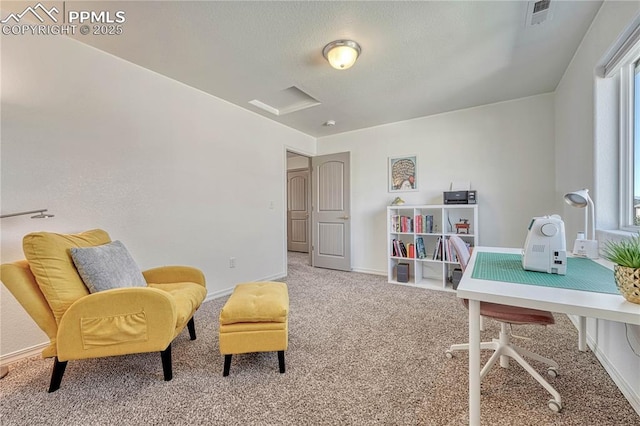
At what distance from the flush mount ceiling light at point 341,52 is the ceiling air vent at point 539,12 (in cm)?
114

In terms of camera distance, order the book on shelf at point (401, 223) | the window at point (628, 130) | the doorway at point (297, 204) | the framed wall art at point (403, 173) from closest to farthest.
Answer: the window at point (628, 130) < the book on shelf at point (401, 223) < the framed wall art at point (403, 173) < the doorway at point (297, 204)

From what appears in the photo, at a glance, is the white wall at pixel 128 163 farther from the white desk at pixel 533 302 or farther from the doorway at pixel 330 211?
the white desk at pixel 533 302

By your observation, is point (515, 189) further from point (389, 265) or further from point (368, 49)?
point (368, 49)

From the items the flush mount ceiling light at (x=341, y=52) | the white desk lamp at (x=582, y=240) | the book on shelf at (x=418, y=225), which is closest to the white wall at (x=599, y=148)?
the white desk lamp at (x=582, y=240)

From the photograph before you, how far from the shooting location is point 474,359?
41.4 inches

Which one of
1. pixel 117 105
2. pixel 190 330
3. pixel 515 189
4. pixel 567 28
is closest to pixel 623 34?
pixel 567 28

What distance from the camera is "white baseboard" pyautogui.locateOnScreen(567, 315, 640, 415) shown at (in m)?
1.29

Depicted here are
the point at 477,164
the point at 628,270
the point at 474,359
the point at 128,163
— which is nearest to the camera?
the point at 628,270

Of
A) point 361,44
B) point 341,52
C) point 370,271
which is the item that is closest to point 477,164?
point 370,271

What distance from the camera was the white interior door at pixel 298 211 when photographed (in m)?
6.28

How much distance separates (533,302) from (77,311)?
2136 millimetres

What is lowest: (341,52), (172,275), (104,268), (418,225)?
(172,275)

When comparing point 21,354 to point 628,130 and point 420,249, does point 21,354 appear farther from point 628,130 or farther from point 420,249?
point 628,130

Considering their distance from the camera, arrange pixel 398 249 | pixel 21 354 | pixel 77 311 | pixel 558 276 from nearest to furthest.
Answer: pixel 558 276
pixel 77 311
pixel 21 354
pixel 398 249
